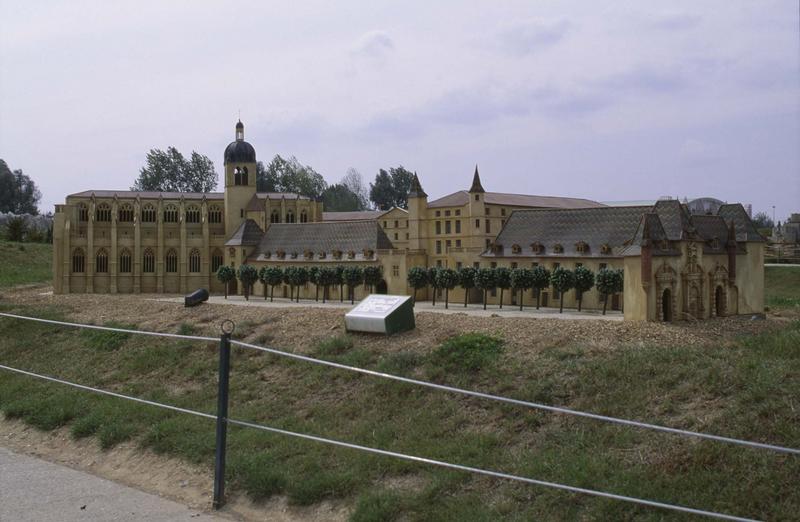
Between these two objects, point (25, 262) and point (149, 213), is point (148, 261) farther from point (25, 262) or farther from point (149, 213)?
point (25, 262)

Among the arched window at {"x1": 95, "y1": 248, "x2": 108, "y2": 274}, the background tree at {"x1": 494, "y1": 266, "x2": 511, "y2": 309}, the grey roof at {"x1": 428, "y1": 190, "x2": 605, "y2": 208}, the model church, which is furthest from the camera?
the arched window at {"x1": 95, "y1": 248, "x2": 108, "y2": 274}

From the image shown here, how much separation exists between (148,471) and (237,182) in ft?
200

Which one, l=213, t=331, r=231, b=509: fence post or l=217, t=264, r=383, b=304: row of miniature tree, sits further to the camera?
l=217, t=264, r=383, b=304: row of miniature tree

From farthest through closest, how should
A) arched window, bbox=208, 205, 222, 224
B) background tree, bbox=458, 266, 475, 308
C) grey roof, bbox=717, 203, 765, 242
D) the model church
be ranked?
arched window, bbox=208, 205, 222, 224
background tree, bbox=458, 266, 475, 308
grey roof, bbox=717, 203, 765, 242
the model church

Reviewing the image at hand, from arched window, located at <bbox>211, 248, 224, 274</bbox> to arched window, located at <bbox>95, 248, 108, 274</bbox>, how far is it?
366 inches

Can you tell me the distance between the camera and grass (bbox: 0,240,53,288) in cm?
7021

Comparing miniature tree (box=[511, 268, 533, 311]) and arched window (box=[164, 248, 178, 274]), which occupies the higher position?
arched window (box=[164, 248, 178, 274])

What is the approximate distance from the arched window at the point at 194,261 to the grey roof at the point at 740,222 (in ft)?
151

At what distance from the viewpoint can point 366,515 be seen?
816cm

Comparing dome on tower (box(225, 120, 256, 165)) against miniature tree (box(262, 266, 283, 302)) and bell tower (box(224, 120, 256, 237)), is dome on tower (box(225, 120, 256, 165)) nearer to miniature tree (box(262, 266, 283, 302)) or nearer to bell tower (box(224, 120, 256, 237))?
bell tower (box(224, 120, 256, 237))

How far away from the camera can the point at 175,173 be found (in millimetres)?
117438

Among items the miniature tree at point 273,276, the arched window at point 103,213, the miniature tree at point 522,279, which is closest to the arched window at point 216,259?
the arched window at point 103,213

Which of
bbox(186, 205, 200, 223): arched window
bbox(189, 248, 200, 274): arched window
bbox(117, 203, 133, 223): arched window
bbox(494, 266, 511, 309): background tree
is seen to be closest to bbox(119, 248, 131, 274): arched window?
bbox(117, 203, 133, 223): arched window

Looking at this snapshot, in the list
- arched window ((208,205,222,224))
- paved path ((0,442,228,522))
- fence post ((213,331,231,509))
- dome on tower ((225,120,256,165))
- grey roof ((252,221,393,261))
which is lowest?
paved path ((0,442,228,522))
